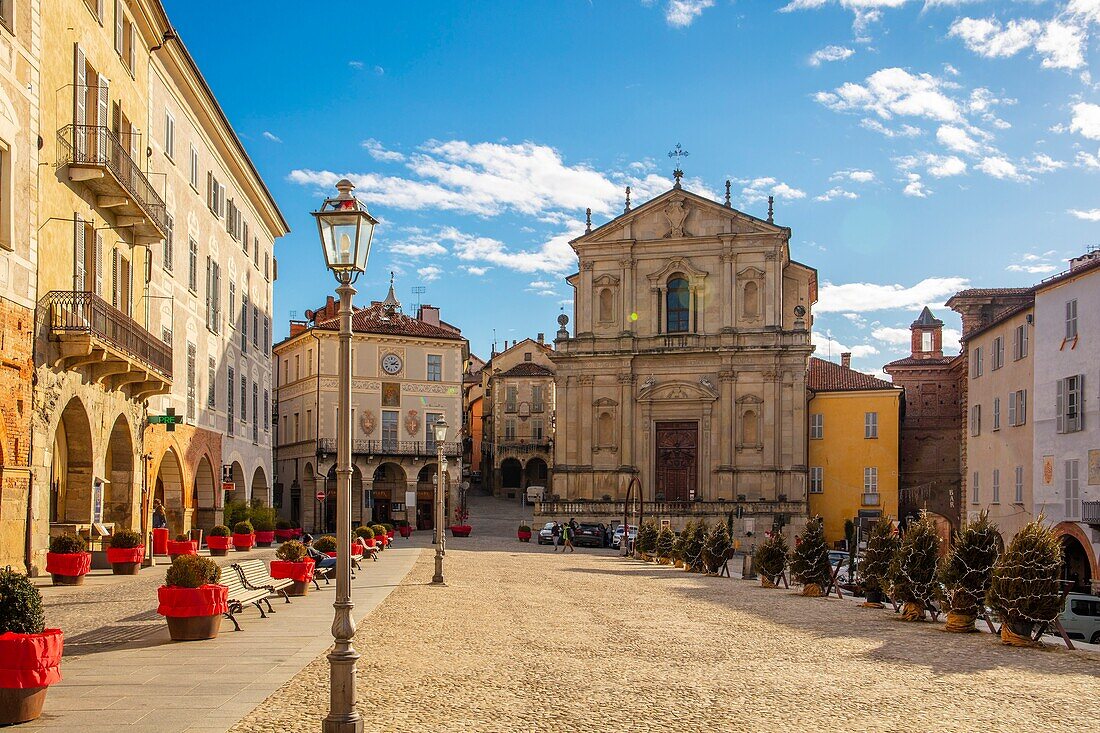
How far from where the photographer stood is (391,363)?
233 feet

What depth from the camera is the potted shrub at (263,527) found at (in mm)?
44531

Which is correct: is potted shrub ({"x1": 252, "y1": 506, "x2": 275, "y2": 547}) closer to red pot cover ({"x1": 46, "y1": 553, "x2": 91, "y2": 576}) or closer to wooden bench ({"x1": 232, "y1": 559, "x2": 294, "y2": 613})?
red pot cover ({"x1": 46, "y1": 553, "x2": 91, "y2": 576})

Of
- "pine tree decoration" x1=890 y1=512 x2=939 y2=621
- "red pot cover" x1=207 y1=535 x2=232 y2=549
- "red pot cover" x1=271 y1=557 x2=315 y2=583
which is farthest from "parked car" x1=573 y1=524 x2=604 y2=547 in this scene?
"pine tree decoration" x1=890 y1=512 x2=939 y2=621

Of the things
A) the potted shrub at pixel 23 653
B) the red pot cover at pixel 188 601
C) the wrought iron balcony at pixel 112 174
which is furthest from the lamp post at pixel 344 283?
the wrought iron balcony at pixel 112 174

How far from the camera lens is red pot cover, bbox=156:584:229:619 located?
15.0m

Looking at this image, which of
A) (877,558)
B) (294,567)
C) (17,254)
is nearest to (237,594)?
(294,567)

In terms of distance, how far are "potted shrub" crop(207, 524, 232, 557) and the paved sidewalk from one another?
54.4 ft

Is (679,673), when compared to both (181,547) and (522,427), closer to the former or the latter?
(181,547)

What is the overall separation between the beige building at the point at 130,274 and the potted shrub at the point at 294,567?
5041mm

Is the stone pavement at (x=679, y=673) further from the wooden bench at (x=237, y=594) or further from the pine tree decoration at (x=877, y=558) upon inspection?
the wooden bench at (x=237, y=594)

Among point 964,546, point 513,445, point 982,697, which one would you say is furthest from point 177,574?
point 513,445

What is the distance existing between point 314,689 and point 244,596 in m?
6.12

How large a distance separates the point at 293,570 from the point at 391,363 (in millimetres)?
48510

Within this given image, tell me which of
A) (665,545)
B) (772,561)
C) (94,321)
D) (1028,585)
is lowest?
(665,545)
